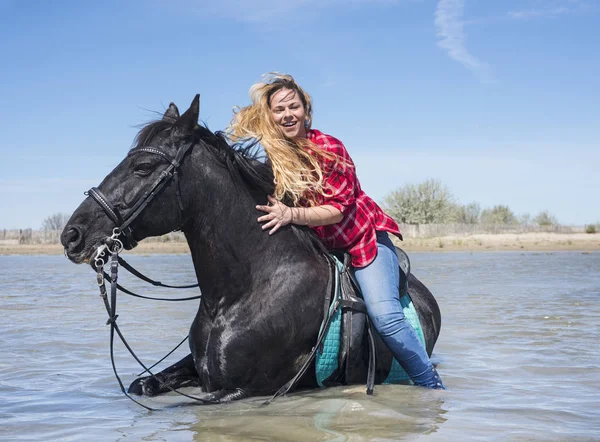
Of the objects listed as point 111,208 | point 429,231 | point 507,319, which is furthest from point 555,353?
point 429,231

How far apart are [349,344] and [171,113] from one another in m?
1.92

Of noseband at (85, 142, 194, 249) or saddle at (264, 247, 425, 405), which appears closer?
noseband at (85, 142, 194, 249)

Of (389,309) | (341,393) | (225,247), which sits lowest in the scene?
(341,393)

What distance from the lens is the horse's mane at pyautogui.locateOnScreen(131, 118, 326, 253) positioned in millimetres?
4492

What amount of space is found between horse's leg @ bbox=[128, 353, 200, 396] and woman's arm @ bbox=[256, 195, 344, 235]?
4.16ft

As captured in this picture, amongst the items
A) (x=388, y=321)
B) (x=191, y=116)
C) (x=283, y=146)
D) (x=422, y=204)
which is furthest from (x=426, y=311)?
(x=422, y=204)

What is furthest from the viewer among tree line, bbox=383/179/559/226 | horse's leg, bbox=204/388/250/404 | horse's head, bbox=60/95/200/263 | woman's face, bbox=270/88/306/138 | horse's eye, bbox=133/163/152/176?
tree line, bbox=383/179/559/226

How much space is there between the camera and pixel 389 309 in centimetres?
462

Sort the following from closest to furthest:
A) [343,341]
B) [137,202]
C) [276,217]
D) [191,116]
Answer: [137,202] < [191,116] < [276,217] < [343,341]

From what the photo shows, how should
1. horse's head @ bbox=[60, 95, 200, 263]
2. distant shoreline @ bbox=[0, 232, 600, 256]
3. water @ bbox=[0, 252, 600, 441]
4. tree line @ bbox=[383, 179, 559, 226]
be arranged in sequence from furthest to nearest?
tree line @ bbox=[383, 179, 559, 226] → distant shoreline @ bbox=[0, 232, 600, 256] → horse's head @ bbox=[60, 95, 200, 263] → water @ bbox=[0, 252, 600, 441]

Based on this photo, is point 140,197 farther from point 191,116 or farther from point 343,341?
point 343,341

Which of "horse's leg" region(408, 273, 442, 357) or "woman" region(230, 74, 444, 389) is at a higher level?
"woman" region(230, 74, 444, 389)

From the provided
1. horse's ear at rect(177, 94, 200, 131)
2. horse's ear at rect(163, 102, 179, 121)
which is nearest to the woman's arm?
horse's ear at rect(177, 94, 200, 131)

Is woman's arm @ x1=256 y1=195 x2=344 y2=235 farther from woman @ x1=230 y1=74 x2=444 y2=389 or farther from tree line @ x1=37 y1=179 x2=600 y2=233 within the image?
tree line @ x1=37 y1=179 x2=600 y2=233
